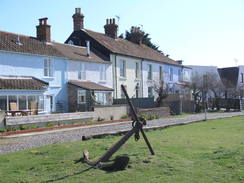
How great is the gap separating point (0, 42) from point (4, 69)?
2241mm

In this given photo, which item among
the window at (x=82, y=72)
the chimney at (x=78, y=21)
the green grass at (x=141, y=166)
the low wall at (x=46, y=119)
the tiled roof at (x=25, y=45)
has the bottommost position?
the green grass at (x=141, y=166)

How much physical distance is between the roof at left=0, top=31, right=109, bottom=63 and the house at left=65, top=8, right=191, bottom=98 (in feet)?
9.29

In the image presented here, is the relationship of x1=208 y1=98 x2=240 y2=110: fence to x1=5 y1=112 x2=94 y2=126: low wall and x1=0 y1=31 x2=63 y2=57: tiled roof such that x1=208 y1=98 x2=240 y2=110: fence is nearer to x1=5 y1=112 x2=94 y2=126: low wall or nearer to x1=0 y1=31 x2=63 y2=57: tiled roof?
x1=0 y1=31 x2=63 y2=57: tiled roof

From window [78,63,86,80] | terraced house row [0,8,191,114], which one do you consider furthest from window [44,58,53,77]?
window [78,63,86,80]

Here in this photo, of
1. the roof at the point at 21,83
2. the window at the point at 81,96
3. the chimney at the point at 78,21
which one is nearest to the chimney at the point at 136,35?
the chimney at the point at 78,21

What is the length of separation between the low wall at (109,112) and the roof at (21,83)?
14.4 feet

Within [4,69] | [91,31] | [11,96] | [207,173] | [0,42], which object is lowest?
[207,173]

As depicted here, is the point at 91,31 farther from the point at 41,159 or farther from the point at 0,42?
the point at 41,159

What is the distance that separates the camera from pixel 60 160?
375 inches

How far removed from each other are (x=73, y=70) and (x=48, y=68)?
331 cm

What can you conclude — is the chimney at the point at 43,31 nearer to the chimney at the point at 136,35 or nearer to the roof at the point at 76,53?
the roof at the point at 76,53

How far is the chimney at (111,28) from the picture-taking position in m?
44.6

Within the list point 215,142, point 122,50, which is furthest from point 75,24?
point 215,142

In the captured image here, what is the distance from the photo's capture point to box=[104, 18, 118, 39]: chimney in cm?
4462
